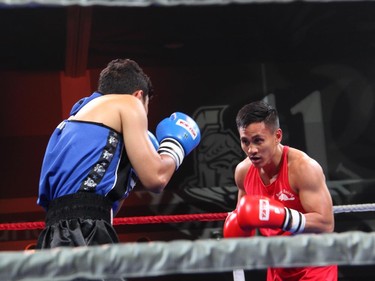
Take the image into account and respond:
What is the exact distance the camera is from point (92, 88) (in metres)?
5.01

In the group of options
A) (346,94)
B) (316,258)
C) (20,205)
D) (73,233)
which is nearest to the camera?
(316,258)

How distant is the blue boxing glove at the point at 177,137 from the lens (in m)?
1.65

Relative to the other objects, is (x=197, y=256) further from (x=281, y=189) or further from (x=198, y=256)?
(x=281, y=189)

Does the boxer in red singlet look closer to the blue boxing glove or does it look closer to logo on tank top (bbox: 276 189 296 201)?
logo on tank top (bbox: 276 189 296 201)

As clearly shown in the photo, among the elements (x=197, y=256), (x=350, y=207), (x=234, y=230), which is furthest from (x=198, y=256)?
(x=350, y=207)

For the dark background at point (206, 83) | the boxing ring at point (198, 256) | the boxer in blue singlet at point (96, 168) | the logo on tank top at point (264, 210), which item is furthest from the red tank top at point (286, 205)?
the dark background at point (206, 83)

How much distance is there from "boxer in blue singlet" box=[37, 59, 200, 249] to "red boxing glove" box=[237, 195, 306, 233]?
0.22m

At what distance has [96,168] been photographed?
1502 millimetres

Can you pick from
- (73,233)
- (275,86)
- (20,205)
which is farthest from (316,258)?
(275,86)

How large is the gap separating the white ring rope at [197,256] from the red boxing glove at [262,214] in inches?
37.4

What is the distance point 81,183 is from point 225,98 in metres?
3.91

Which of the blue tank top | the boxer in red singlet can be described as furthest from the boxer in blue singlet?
the boxer in red singlet

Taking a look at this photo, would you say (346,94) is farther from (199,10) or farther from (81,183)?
(81,183)

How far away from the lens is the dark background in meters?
4.94
